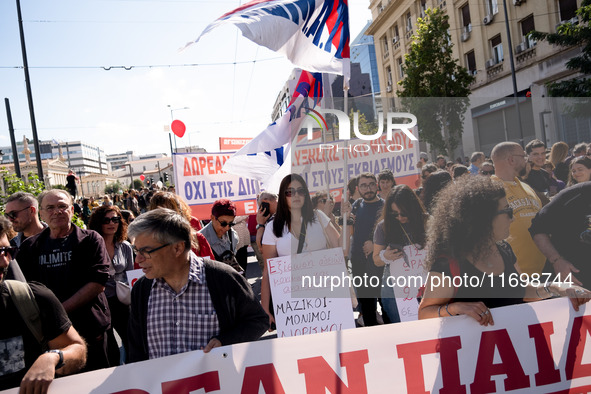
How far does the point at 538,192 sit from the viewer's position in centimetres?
277

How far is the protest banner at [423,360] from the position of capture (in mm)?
2479

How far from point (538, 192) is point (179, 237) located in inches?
77.7

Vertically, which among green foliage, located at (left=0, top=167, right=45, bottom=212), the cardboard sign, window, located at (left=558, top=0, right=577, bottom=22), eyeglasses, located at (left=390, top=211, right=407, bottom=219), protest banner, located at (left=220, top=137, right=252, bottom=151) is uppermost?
window, located at (left=558, top=0, right=577, bottom=22)

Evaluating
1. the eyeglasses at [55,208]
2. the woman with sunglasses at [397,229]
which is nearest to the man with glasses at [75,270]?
the eyeglasses at [55,208]

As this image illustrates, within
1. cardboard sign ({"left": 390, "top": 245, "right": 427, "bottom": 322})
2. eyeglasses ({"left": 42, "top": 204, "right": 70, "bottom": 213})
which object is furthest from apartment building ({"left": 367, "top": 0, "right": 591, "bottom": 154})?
eyeglasses ({"left": 42, "top": 204, "right": 70, "bottom": 213})

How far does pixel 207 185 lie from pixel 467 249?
17.9 feet

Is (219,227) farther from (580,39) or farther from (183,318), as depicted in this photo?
(580,39)

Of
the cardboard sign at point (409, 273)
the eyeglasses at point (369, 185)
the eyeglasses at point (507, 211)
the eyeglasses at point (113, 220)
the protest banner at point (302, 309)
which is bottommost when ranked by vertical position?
the protest banner at point (302, 309)

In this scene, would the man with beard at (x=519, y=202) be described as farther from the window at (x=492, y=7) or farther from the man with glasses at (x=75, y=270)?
the window at (x=492, y=7)

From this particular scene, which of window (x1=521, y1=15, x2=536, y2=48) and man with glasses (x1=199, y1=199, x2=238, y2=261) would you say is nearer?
man with glasses (x1=199, y1=199, x2=238, y2=261)

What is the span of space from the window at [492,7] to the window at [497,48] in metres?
1.07

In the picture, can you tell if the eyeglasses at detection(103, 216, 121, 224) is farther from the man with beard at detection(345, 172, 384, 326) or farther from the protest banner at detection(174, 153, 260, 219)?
the protest banner at detection(174, 153, 260, 219)

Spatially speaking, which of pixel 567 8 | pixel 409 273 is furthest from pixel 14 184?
pixel 567 8

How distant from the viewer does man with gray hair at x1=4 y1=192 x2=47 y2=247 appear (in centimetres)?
394
